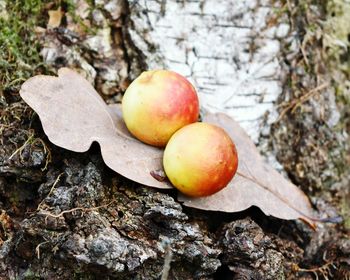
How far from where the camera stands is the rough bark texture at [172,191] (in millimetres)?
1798

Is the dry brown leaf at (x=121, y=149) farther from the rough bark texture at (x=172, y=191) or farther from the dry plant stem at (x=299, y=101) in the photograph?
the dry plant stem at (x=299, y=101)

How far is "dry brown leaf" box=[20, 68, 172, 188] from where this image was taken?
1859mm

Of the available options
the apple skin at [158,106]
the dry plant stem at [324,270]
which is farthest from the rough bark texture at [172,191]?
the apple skin at [158,106]

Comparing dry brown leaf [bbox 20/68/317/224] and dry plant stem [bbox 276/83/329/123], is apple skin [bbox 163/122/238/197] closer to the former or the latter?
dry brown leaf [bbox 20/68/317/224]

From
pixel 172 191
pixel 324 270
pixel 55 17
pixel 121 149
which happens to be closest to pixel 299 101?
pixel 324 270

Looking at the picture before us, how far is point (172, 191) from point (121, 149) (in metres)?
0.23

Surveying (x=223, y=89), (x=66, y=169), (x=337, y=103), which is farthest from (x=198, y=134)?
(x=337, y=103)

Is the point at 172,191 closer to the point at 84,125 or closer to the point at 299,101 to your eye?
the point at 84,125

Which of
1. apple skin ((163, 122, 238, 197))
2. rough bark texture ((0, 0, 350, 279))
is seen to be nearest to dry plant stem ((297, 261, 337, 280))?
rough bark texture ((0, 0, 350, 279))

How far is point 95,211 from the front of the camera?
181cm

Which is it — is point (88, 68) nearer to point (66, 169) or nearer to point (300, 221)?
point (66, 169)

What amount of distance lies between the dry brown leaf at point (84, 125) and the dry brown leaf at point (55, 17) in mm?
373

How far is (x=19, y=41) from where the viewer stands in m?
2.28

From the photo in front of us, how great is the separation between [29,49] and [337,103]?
140cm
